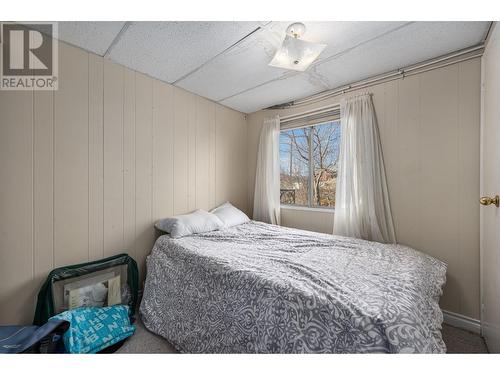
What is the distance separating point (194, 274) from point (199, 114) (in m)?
1.88

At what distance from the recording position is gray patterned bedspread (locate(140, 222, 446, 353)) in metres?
0.92

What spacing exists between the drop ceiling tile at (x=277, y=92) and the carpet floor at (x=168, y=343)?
2.49m

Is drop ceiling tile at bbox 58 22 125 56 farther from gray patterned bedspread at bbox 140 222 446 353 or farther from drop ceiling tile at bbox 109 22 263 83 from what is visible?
gray patterned bedspread at bbox 140 222 446 353

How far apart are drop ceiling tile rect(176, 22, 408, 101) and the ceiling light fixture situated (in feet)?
0.20

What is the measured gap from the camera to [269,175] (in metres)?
2.96

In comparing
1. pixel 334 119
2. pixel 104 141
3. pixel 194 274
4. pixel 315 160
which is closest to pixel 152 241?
pixel 194 274

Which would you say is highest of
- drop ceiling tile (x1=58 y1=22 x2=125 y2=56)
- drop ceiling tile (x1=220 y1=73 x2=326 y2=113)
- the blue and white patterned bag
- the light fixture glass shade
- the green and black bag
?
drop ceiling tile (x1=220 y1=73 x2=326 y2=113)

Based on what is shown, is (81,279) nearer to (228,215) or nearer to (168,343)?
(168,343)

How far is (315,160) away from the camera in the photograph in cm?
277

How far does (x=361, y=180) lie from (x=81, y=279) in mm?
2636

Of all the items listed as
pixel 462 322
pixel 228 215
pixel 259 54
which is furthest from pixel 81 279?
pixel 462 322

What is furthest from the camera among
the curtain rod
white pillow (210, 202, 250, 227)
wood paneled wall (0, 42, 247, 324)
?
white pillow (210, 202, 250, 227)

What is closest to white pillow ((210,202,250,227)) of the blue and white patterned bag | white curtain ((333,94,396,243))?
white curtain ((333,94,396,243))
